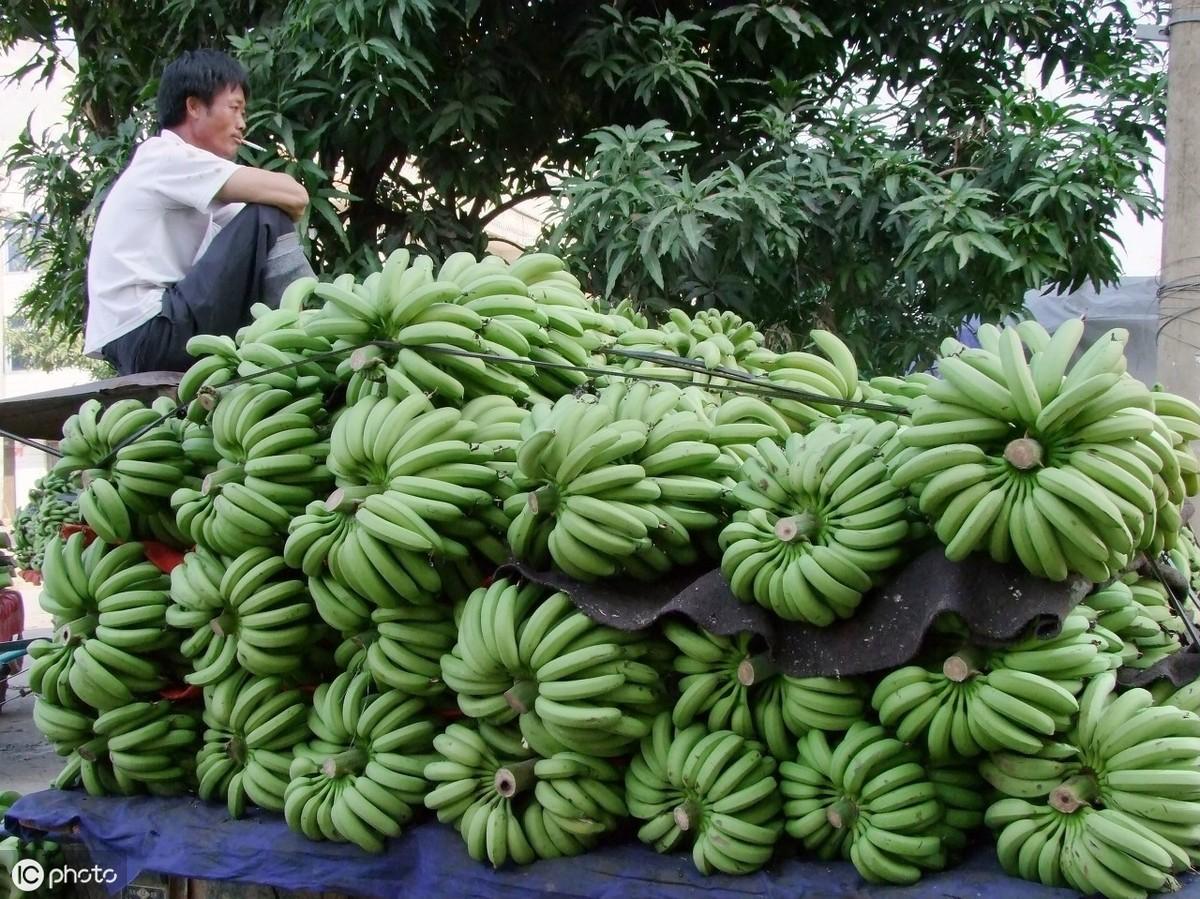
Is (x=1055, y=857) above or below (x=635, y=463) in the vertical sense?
below

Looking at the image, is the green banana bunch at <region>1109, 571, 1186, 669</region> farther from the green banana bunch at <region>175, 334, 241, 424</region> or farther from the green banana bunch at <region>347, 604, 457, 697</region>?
the green banana bunch at <region>175, 334, 241, 424</region>

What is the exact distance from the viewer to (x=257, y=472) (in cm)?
259

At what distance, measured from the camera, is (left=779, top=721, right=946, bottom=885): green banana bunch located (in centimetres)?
198

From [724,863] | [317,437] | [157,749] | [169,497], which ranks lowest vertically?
[157,749]

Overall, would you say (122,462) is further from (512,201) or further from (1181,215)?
(512,201)

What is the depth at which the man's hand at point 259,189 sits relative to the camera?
3.59 meters

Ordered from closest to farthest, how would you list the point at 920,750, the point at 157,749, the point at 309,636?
the point at 920,750
the point at 309,636
the point at 157,749

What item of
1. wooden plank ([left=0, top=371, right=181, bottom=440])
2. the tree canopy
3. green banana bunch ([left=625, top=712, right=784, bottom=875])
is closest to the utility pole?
the tree canopy

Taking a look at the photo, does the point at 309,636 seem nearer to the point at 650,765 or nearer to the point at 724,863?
the point at 650,765

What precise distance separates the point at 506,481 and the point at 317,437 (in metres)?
0.57

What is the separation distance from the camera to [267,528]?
2590 mm

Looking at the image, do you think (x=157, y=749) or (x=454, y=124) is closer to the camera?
(x=157, y=749)

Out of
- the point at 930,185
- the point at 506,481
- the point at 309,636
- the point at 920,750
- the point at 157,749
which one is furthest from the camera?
the point at 930,185

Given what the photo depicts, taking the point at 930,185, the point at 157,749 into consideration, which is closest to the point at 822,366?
the point at 157,749
